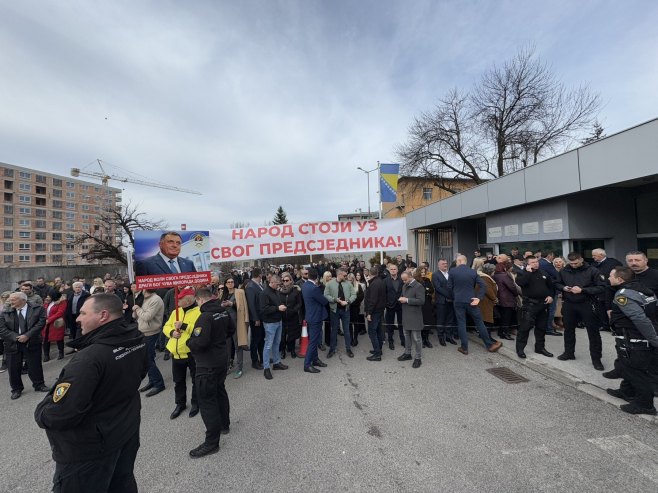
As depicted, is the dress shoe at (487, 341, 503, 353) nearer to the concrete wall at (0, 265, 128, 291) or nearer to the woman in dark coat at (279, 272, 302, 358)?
the woman in dark coat at (279, 272, 302, 358)

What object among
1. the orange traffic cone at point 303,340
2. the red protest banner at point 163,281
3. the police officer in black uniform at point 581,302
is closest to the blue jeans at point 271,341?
the orange traffic cone at point 303,340

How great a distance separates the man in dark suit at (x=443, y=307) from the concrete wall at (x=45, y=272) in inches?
545

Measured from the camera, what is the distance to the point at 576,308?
5.03m

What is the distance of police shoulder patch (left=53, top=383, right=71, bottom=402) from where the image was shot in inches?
71.3

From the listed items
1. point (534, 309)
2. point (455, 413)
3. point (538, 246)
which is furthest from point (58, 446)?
point (538, 246)

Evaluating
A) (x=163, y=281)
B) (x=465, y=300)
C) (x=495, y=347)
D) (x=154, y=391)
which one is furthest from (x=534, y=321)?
(x=154, y=391)

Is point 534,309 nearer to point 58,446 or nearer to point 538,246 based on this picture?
point 538,246

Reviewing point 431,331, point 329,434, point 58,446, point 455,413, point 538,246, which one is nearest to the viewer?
point 58,446

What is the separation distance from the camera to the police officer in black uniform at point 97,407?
1831 millimetres

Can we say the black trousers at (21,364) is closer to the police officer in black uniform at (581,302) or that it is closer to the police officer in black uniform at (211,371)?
the police officer in black uniform at (211,371)

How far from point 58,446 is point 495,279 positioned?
775 centimetres

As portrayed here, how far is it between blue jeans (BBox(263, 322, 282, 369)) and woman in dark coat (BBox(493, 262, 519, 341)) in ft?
17.2

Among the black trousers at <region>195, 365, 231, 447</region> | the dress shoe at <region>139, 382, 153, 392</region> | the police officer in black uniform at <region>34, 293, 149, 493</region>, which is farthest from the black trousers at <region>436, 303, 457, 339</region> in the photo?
the police officer in black uniform at <region>34, 293, 149, 493</region>

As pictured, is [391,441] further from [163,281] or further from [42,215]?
[42,215]
